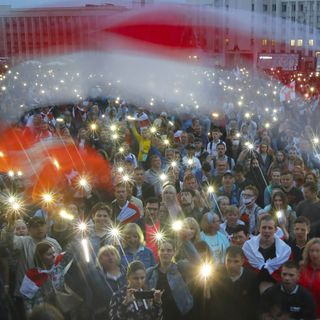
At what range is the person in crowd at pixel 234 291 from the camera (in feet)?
14.1

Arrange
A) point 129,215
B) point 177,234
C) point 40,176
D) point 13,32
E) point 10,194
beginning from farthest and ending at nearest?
point 13,32 < point 40,176 < point 10,194 < point 129,215 < point 177,234

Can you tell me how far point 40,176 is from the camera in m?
8.32

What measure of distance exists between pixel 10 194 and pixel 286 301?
438 cm

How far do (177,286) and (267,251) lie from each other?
3.56 ft

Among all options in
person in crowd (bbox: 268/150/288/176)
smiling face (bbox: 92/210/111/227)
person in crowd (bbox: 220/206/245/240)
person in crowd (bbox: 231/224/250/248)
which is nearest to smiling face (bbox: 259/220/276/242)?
person in crowd (bbox: 231/224/250/248)

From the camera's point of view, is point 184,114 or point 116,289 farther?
point 184,114

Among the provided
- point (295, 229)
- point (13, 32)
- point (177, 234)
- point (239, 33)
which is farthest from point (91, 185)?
point (13, 32)

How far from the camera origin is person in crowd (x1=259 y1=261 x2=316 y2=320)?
13.3 ft

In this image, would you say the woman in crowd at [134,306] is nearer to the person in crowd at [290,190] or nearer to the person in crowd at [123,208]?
the person in crowd at [123,208]

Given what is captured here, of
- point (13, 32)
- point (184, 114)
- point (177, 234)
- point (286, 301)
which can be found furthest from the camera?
point (13, 32)

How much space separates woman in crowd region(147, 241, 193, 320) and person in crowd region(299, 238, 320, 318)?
93 centimetres

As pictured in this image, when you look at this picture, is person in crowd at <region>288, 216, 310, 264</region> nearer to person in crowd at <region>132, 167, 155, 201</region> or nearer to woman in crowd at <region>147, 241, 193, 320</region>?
woman in crowd at <region>147, 241, 193, 320</region>

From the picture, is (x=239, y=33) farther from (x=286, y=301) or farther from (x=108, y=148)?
(x=286, y=301)

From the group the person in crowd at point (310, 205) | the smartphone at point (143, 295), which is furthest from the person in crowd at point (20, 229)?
the person in crowd at point (310, 205)
